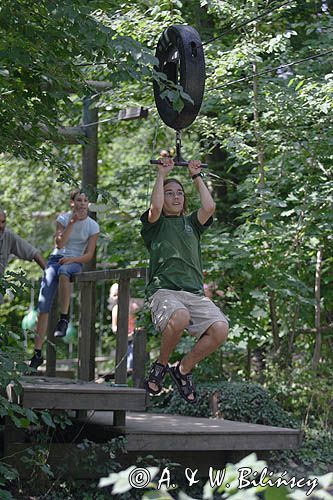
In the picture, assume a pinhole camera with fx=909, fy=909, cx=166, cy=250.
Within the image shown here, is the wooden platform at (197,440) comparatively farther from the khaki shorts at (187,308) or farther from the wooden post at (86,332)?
the khaki shorts at (187,308)

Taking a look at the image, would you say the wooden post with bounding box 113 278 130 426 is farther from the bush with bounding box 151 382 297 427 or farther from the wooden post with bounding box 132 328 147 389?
the bush with bounding box 151 382 297 427

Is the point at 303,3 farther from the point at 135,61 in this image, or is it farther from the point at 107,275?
the point at 135,61

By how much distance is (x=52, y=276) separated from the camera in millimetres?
8227

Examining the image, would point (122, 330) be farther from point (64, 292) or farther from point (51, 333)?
point (51, 333)

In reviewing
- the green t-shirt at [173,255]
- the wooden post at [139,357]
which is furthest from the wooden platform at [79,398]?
the wooden post at [139,357]

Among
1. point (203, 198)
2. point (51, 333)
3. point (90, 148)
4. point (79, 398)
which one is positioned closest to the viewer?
point (203, 198)

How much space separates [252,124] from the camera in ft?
29.9

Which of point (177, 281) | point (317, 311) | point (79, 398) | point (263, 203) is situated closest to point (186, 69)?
point (177, 281)

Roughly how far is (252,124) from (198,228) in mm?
3536

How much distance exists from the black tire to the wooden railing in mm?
1349

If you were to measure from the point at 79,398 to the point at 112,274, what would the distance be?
1252 millimetres

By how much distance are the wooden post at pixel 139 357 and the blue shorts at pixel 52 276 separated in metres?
0.90

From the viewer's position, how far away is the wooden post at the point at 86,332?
7.76m

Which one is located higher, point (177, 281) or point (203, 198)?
point (203, 198)
